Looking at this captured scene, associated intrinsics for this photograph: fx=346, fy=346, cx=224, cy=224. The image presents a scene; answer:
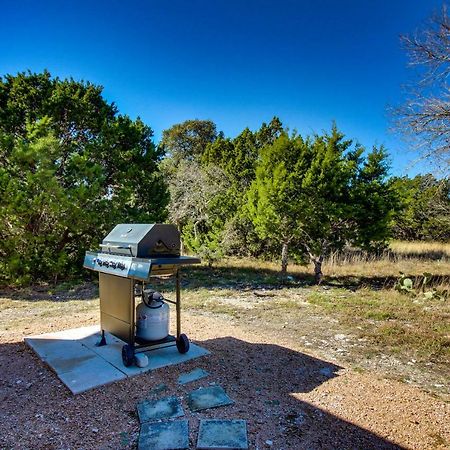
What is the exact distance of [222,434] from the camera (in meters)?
2.15

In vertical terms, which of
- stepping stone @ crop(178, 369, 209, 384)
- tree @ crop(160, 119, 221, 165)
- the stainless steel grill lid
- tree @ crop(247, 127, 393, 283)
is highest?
tree @ crop(160, 119, 221, 165)

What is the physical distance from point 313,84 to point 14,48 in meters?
Result: 5.93

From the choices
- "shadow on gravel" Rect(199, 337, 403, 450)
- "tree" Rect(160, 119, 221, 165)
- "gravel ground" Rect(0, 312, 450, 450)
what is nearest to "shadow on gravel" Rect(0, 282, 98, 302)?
"gravel ground" Rect(0, 312, 450, 450)

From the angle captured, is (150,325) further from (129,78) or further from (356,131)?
(356,131)

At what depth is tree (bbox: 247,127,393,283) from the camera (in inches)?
308

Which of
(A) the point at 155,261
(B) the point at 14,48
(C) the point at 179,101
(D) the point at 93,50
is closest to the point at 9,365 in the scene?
(A) the point at 155,261

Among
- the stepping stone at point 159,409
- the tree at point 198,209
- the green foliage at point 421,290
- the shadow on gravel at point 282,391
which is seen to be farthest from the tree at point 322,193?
the stepping stone at point 159,409

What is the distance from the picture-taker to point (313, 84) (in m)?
7.95

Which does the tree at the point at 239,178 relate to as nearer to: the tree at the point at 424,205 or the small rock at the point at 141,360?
the tree at the point at 424,205

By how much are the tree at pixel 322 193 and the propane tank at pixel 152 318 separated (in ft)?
17.6

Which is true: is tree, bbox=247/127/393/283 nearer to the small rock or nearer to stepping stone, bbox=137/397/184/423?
the small rock

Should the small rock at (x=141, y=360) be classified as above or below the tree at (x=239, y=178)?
below

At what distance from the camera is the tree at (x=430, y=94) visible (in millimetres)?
5265

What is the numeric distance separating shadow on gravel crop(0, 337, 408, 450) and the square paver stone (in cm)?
5
